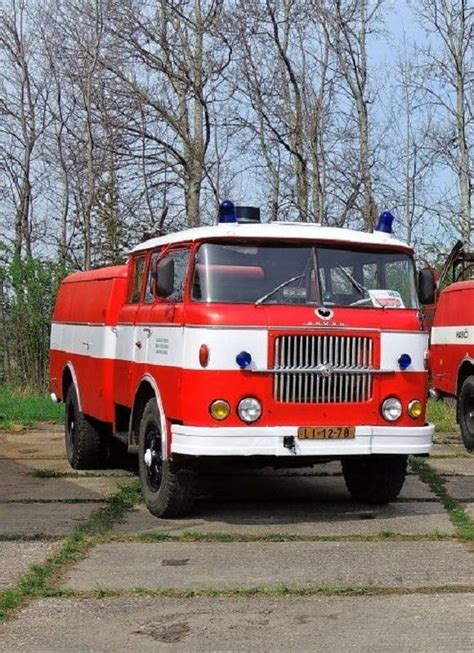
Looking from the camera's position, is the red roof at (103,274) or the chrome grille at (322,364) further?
the red roof at (103,274)

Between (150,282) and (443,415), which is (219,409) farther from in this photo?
(443,415)

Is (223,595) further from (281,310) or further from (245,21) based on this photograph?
(245,21)

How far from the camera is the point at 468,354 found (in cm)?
1440

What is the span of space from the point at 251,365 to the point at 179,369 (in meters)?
0.62

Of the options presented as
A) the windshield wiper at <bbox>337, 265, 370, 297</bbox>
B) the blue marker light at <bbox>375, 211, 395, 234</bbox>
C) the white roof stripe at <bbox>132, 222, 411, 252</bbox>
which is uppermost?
the blue marker light at <bbox>375, 211, 395, 234</bbox>

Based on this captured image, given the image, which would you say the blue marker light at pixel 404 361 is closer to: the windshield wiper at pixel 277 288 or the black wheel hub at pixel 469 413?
the windshield wiper at pixel 277 288

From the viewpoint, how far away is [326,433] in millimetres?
8469

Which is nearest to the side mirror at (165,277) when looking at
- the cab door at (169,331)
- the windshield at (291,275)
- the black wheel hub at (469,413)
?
the cab door at (169,331)

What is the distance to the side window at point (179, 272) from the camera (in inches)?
348

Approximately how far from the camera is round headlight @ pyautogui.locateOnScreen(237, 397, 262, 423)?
27.4ft

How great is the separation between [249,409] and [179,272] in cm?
142

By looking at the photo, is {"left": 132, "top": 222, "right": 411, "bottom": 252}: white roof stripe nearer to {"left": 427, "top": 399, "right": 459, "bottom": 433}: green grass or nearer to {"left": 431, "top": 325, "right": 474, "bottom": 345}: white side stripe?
{"left": 431, "top": 325, "right": 474, "bottom": 345}: white side stripe

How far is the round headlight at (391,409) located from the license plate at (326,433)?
0.35 metres

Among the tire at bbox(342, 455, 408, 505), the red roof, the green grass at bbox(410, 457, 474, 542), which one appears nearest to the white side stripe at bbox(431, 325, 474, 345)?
the green grass at bbox(410, 457, 474, 542)
